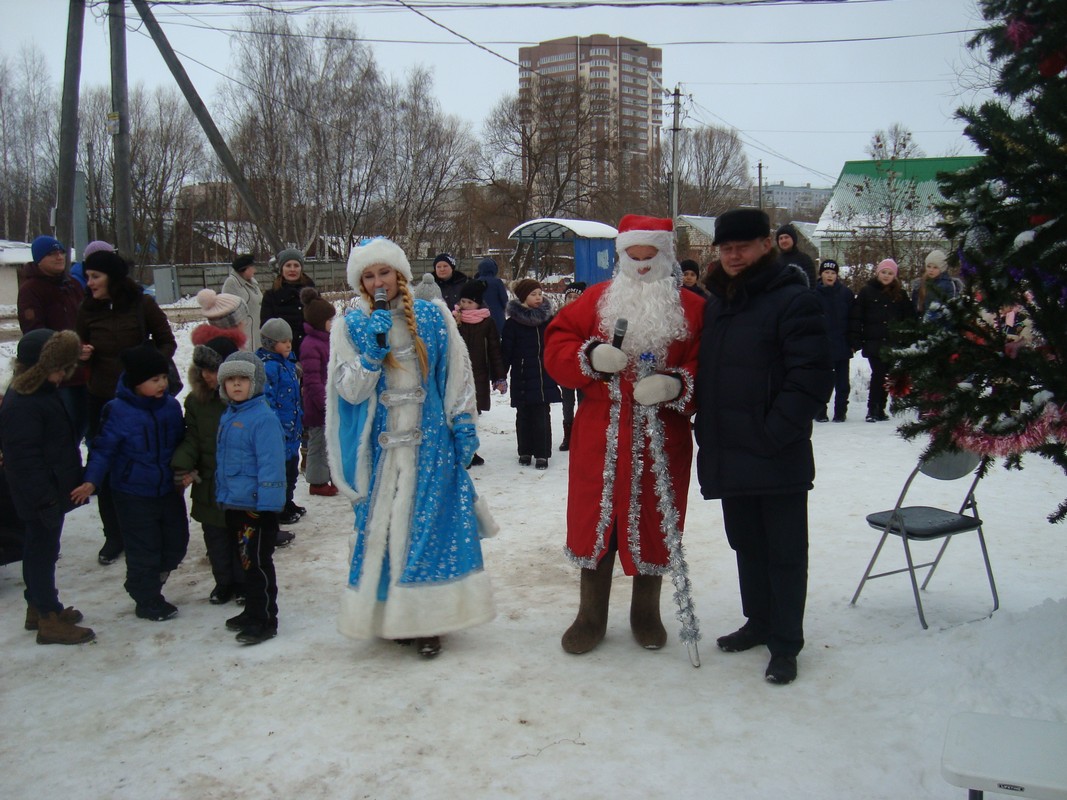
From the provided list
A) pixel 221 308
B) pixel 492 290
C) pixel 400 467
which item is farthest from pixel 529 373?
pixel 400 467

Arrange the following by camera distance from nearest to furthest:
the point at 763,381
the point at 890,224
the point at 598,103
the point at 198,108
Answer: the point at 763,381 < the point at 198,108 < the point at 890,224 < the point at 598,103

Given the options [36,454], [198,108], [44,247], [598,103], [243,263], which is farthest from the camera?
[598,103]

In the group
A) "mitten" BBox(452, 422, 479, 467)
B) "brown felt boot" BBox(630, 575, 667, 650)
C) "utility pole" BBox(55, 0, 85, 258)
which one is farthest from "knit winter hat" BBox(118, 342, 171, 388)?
"utility pole" BBox(55, 0, 85, 258)

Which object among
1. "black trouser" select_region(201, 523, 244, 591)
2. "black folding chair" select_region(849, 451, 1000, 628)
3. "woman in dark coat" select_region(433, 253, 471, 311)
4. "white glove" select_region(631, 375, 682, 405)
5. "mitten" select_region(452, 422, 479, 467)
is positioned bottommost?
"black trouser" select_region(201, 523, 244, 591)

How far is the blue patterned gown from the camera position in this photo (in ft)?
12.6

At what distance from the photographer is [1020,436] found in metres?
2.92

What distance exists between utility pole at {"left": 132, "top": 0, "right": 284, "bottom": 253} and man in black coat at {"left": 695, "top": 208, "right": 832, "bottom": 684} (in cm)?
991

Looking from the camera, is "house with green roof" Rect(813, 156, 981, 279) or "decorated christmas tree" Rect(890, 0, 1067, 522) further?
"house with green roof" Rect(813, 156, 981, 279)

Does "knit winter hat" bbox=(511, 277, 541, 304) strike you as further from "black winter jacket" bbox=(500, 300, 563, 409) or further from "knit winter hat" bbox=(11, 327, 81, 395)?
"knit winter hat" bbox=(11, 327, 81, 395)

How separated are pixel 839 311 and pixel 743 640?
6362mm

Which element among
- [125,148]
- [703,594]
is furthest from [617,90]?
[703,594]

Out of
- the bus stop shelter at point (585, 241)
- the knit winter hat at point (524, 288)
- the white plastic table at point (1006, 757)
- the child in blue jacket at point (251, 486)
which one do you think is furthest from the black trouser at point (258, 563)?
the bus stop shelter at point (585, 241)

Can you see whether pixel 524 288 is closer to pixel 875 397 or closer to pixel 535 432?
pixel 535 432

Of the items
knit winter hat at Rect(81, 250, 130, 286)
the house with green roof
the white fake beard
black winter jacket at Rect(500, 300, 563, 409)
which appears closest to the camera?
the white fake beard
